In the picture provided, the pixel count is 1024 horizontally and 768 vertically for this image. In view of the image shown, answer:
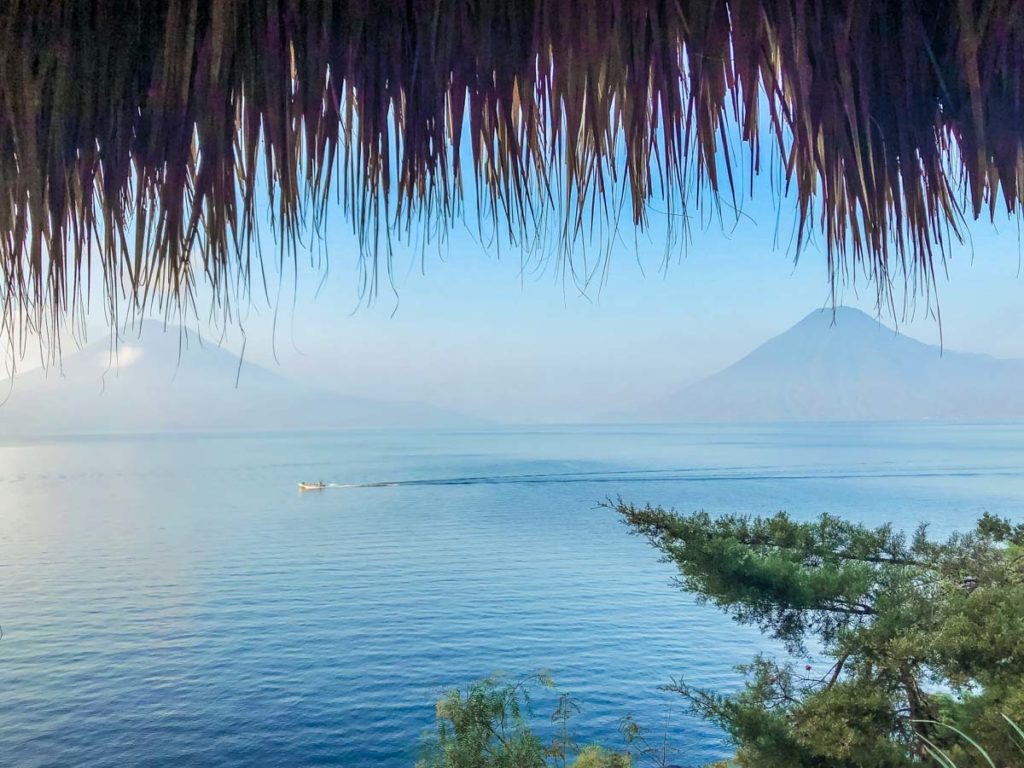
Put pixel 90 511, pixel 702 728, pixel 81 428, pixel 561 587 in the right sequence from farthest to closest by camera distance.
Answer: pixel 81 428 < pixel 90 511 < pixel 561 587 < pixel 702 728

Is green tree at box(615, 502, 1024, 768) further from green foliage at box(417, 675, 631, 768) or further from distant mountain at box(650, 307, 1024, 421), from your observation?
distant mountain at box(650, 307, 1024, 421)

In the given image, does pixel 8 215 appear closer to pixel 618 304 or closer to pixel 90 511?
pixel 90 511

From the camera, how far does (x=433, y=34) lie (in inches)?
22.3

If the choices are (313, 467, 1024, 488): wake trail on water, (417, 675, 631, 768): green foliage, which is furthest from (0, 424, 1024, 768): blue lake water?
(417, 675, 631, 768): green foliage

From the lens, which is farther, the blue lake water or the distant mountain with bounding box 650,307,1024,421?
the distant mountain with bounding box 650,307,1024,421

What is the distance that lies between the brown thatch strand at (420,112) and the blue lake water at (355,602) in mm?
11961

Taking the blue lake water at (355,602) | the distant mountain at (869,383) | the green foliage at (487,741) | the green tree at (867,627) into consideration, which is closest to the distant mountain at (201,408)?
the distant mountain at (869,383)

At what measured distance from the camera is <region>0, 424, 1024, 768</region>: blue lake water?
12.9 metres

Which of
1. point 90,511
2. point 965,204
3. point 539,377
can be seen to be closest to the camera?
point 965,204

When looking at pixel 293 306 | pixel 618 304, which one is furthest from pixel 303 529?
pixel 618 304

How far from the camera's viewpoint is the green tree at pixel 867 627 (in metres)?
3.37

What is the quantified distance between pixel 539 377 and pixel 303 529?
62469mm

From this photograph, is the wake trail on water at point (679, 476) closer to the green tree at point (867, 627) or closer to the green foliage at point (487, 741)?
the green foliage at point (487, 741)

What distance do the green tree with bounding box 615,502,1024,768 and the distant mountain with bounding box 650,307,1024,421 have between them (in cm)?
9375
